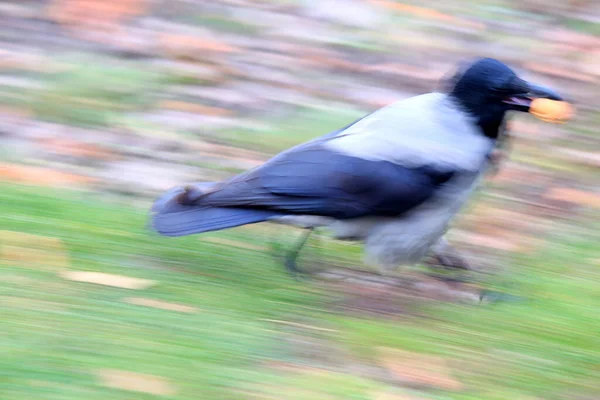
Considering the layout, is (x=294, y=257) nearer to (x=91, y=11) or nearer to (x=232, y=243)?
(x=232, y=243)

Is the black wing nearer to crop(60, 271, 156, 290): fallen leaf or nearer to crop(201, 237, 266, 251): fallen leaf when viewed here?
crop(201, 237, 266, 251): fallen leaf

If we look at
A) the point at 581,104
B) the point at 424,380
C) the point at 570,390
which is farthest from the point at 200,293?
the point at 581,104

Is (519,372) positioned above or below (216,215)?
below

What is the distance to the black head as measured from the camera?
4.81 meters

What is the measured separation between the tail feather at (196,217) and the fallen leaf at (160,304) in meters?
0.40

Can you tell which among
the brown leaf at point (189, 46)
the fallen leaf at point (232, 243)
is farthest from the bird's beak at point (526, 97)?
the brown leaf at point (189, 46)

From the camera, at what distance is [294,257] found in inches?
186

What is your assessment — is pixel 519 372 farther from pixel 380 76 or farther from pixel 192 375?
pixel 380 76

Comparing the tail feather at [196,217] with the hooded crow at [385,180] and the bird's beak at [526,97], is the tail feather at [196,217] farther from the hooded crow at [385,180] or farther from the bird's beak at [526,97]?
the bird's beak at [526,97]

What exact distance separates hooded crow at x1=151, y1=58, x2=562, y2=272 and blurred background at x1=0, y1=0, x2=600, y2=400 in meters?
0.21

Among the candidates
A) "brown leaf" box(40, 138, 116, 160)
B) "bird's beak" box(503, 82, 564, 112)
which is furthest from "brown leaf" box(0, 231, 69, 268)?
"bird's beak" box(503, 82, 564, 112)

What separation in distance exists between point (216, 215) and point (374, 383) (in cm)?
119

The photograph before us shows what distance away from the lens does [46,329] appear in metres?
3.65

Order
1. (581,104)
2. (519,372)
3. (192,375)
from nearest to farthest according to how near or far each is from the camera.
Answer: (192,375), (519,372), (581,104)
